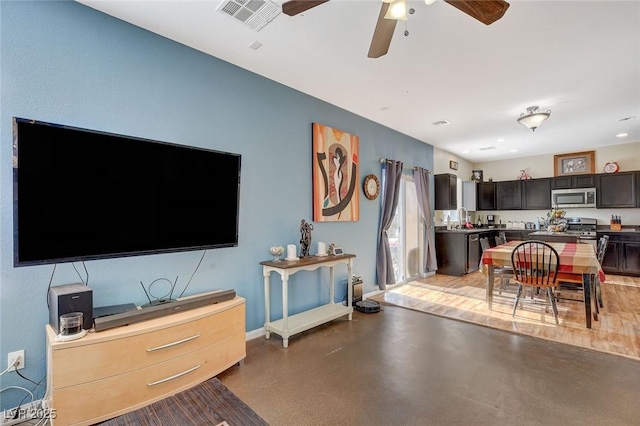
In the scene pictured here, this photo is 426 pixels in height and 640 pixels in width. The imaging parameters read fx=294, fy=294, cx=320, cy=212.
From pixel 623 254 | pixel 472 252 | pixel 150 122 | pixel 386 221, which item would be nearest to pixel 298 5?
pixel 150 122

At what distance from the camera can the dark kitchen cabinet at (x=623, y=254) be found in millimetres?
5656

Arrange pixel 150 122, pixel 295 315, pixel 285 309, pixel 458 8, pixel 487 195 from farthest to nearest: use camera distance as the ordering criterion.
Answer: pixel 487 195 → pixel 295 315 → pixel 285 309 → pixel 150 122 → pixel 458 8

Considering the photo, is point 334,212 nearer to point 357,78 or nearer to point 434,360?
point 357,78

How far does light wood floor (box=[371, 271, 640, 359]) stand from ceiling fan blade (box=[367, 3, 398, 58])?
3118 millimetres

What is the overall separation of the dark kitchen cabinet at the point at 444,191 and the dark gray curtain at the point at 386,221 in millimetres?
1846

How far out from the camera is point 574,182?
21.7 feet

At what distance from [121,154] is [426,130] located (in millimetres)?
4608

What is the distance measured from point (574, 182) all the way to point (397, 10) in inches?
287

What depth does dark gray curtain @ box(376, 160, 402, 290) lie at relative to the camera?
4691 mm

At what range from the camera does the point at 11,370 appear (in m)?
1.83

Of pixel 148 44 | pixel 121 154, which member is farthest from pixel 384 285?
pixel 148 44

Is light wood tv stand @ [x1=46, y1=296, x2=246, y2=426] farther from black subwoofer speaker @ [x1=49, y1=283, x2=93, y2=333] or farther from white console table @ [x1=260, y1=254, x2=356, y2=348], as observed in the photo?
white console table @ [x1=260, y1=254, x2=356, y2=348]

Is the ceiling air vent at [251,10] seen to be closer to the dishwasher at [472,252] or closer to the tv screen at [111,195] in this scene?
the tv screen at [111,195]

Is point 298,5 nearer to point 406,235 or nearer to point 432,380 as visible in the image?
point 432,380
